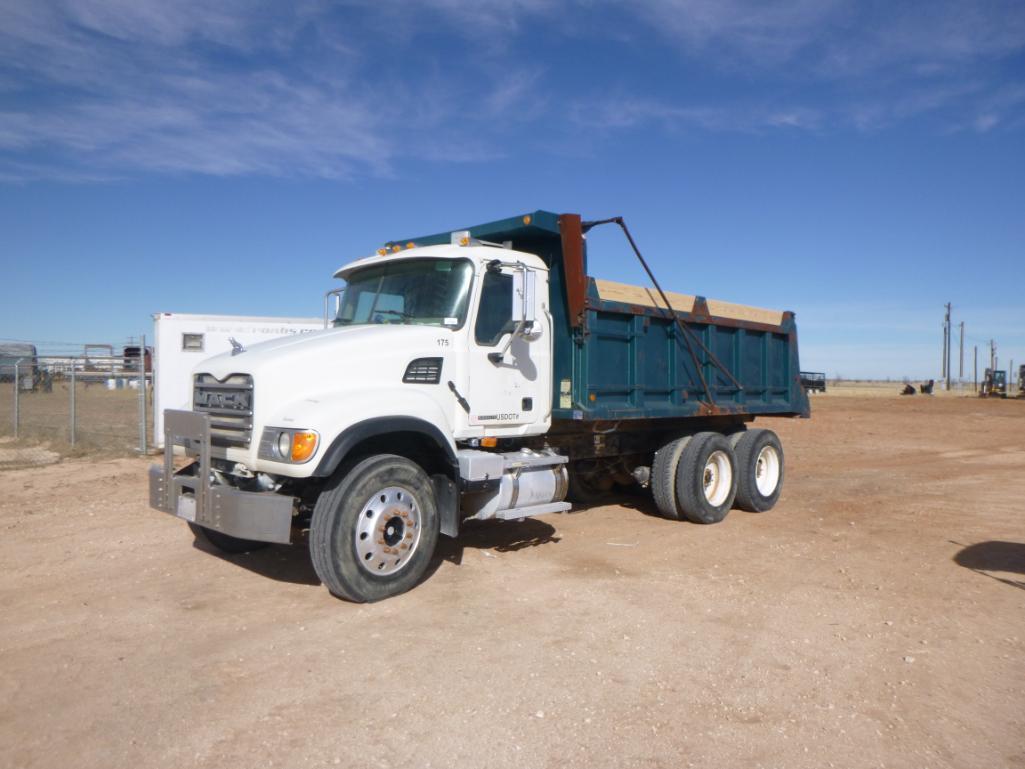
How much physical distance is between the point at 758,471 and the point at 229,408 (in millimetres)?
7162

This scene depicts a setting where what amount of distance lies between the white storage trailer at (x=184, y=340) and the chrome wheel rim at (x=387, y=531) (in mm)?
8657

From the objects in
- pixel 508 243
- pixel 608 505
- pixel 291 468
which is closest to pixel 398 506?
pixel 291 468

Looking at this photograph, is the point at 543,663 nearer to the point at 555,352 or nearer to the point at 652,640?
the point at 652,640

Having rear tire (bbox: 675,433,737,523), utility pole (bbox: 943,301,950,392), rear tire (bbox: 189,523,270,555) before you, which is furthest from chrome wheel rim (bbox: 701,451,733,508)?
utility pole (bbox: 943,301,950,392)

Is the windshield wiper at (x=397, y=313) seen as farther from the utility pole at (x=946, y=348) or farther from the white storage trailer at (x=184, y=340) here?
the utility pole at (x=946, y=348)

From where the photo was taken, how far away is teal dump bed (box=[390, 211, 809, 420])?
25.7ft

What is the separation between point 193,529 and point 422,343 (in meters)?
3.36

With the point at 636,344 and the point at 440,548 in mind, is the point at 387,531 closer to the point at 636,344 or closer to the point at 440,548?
the point at 440,548

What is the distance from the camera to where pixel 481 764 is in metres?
3.62

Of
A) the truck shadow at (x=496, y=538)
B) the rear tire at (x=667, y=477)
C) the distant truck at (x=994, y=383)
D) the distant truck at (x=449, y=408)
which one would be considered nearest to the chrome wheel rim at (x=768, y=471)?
the distant truck at (x=449, y=408)

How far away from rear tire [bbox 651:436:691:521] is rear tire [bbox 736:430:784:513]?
1181 mm

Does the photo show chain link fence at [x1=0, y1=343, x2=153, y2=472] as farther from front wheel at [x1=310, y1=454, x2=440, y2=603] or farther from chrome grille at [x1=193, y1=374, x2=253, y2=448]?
front wheel at [x1=310, y1=454, x2=440, y2=603]

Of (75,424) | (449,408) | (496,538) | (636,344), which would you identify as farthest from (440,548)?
(75,424)

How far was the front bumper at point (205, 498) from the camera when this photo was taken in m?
5.51
